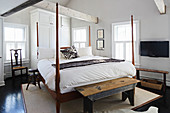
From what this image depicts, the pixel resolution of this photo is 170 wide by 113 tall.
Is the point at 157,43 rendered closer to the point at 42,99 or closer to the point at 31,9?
the point at 42,99

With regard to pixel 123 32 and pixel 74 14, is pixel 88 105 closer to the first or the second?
pixel 74 14

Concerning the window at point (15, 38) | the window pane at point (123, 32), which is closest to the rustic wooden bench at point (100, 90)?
the window pane at point (123, 32)

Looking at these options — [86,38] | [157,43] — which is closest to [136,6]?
[157,43]

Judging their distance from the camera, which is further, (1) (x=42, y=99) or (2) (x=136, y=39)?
(2) (x=136, y=39)

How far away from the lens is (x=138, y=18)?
418 cm

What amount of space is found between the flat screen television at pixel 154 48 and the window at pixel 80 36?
2.63 m

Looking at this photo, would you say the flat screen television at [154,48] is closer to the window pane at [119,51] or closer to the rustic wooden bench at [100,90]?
the window pane at [119,51]

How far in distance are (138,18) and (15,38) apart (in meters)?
4.57

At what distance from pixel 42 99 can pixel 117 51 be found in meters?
3.22

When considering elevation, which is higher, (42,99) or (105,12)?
(105,12)

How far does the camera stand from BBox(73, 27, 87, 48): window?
591 cm

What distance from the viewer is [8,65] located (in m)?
4.65

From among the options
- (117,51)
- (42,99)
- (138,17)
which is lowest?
(42,99)

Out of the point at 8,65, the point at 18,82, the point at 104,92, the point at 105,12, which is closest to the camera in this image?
the point at 104,92
